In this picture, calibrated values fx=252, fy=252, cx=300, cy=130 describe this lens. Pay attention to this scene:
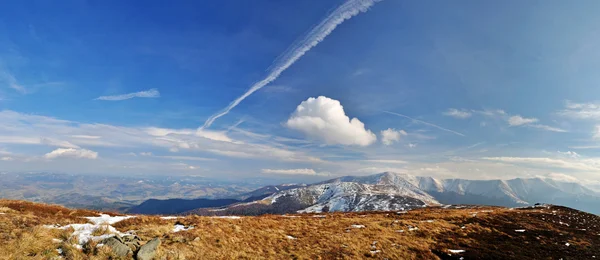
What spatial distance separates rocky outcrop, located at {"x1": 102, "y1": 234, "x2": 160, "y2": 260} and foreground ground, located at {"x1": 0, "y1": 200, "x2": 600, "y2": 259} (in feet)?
1.57

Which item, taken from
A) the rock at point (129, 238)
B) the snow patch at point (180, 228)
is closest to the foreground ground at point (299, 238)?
the snow patch at point (180, 228)

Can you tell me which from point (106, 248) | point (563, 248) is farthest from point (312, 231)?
point (563, 248)

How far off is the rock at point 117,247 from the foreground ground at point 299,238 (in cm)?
41

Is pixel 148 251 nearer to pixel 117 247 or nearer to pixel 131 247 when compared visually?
pixel 131 247

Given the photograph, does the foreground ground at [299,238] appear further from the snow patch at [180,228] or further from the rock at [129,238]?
the rock at [129,238]

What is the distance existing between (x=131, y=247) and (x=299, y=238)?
11.8m

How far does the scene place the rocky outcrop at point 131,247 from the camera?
13648 mm

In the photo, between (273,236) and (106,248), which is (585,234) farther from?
(106,248)

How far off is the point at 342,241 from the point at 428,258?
249 inches

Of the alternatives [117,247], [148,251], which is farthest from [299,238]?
[117,247]

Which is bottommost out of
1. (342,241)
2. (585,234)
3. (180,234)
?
(585,234)

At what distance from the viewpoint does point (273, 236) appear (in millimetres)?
20562

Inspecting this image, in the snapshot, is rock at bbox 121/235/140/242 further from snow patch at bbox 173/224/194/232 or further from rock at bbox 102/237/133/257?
snow patch at bbox 173/224/194/232

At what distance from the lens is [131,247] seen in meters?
14.5
